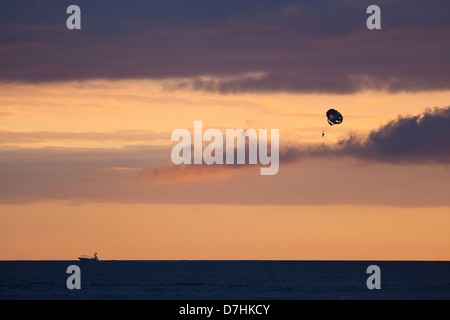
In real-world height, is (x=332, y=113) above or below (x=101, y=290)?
above
